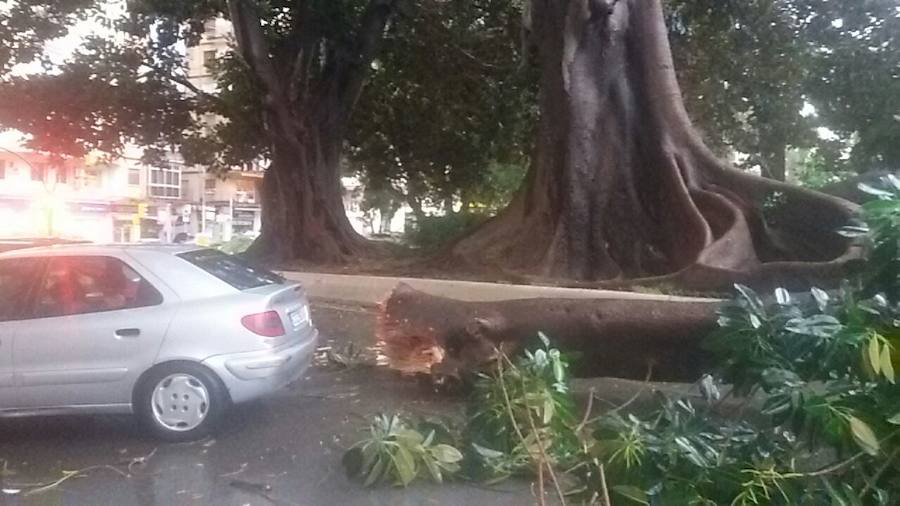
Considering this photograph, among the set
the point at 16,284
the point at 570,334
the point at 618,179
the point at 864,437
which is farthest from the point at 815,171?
the point at 864,437

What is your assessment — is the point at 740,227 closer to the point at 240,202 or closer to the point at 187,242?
the point at 240,202

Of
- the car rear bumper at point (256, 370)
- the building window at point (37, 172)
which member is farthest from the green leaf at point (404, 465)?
the building window at point (37, 172)

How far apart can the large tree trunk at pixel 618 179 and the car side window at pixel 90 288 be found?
15.3ft

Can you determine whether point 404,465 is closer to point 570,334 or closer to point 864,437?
point 570,334

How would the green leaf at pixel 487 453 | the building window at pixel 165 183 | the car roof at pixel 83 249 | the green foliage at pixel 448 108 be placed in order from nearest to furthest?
the green leaf at pixel 487 453
the car roof at pixel 83 249
the building window at pixel 165 183
the green foliage at pixel 448 108

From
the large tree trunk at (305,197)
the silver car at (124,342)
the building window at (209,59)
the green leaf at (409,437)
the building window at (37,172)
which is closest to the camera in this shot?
the green leaf at (409,437)

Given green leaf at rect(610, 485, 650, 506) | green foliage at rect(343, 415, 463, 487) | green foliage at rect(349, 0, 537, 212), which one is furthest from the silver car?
green foliage at rect(349, 0, 537, 212)

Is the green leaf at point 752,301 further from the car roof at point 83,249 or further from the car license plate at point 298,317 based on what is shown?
the car roof at point 83,249

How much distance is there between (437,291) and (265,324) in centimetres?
170

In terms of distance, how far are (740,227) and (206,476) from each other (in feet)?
19.0

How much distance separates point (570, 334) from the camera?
19.6 feet

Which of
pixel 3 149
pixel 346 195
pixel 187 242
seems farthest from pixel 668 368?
pixel 346 195

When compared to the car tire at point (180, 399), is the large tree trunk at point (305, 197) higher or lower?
higher

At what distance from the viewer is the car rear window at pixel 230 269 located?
562 centimetres
